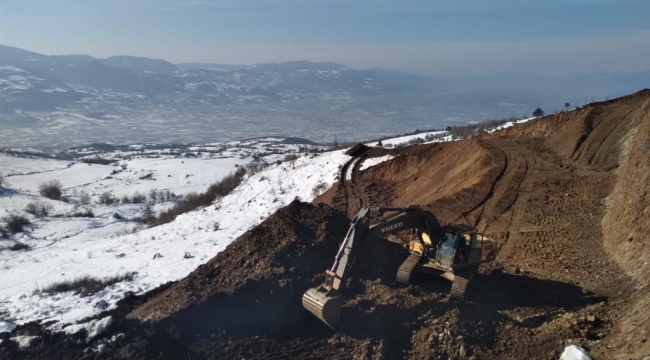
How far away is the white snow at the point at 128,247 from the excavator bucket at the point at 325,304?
642 centimetres

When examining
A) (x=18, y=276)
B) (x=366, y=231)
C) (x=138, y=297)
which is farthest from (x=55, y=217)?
(x=366, y=231)

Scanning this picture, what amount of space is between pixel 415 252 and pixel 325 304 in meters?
3.70

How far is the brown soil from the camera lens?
10336 mm

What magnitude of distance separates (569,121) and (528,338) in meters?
22.4

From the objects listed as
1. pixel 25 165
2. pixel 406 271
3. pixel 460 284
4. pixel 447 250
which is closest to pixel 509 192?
pixel 447 250

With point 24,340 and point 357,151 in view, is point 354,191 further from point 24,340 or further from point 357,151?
point 24,340

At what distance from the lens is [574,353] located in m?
8.67

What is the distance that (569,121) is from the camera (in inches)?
1147

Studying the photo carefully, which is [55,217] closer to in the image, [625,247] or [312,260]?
[312,260]

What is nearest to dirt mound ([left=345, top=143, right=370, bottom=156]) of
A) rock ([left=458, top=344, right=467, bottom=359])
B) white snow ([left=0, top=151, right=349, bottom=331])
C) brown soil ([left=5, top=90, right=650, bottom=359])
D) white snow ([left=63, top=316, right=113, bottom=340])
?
white snow ([left=0, top=151, right=349, bottom=331])

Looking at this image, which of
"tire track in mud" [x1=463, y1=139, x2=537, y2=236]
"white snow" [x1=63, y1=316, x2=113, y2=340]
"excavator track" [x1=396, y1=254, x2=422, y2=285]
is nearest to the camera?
"white snow" [x1=63, y1=316, x2=113, y2=340]

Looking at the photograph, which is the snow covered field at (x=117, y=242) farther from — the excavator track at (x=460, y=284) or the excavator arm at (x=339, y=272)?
the excavator track at (x=460, y=284)

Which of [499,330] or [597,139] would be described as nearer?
[499,330]

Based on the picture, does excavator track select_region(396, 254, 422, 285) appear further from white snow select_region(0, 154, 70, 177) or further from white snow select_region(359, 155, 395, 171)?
white snow select_region(0, 154, 70, 177)
